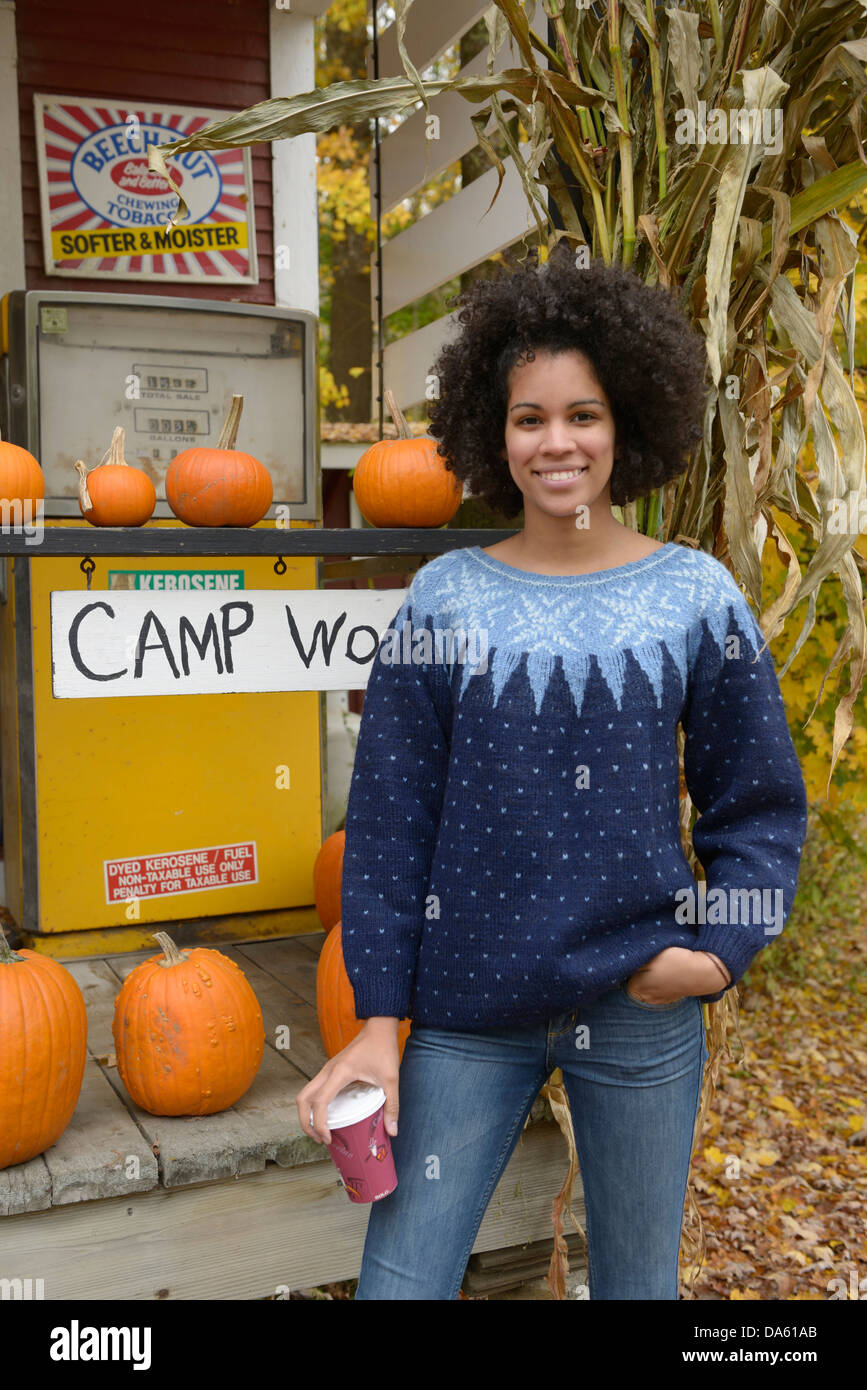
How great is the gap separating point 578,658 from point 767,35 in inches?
49.0

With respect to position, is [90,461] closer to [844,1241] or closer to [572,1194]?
[572,1194]

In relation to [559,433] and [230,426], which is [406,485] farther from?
[559,433]

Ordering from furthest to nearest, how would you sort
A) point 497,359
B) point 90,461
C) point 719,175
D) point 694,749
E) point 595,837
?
point 90,461 < point 719,175 < point 497,359 < point 694,749 < point 595,837

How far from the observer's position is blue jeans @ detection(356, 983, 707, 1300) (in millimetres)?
1571

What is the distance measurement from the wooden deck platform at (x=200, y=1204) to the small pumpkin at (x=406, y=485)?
1.29 m

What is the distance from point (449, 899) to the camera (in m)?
1.60

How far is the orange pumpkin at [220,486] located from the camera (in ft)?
8.64

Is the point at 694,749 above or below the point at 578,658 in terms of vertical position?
below

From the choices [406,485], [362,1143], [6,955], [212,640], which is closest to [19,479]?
[212,640]

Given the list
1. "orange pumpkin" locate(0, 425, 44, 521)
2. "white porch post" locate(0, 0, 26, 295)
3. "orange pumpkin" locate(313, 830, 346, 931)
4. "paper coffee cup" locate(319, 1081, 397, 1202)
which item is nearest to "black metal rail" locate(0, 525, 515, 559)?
"orange pumpkin" locate(0, 425, 44, 521)

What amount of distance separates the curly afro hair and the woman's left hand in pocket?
0.71 m

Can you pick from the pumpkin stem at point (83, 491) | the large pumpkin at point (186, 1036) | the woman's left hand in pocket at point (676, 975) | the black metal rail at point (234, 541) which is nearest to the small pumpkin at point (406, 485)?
the black metal rail at point (234, 541)

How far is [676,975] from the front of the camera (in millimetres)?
1536
